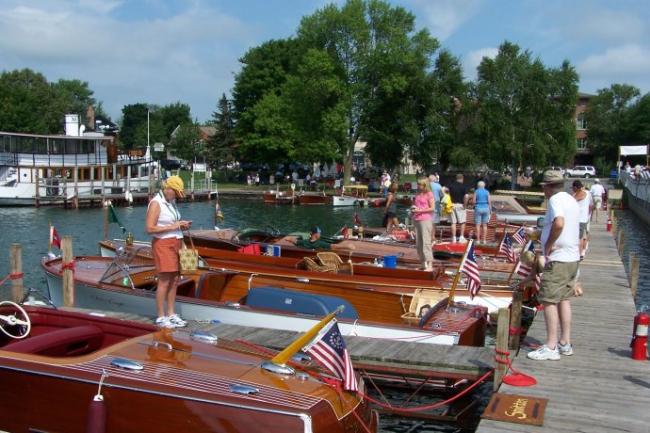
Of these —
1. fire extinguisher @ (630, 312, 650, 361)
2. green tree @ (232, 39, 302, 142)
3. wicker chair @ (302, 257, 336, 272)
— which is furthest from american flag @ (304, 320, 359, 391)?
green tree @ (232, 39, 302, 142)

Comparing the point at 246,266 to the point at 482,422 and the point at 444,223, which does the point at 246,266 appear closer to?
the point at 482,422

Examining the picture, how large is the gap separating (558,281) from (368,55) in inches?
2229

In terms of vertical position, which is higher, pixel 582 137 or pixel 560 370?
pixel 582 137

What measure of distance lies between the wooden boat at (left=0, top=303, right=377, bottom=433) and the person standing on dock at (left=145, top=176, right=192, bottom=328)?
2257mm

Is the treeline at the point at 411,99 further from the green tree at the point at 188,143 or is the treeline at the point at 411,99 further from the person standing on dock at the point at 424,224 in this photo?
the person standing on dock at the point at 424,224

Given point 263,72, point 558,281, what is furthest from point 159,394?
point 263,72

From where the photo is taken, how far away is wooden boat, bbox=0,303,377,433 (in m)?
5.84

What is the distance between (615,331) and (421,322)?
2743 millimetres

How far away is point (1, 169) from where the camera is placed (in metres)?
Result: 53.6

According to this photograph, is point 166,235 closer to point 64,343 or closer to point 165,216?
point 165,216

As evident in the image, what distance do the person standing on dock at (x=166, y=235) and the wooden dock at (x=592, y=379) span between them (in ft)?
14.3

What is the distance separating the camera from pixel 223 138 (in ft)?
264

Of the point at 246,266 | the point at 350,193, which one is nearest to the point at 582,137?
the point at 350,193

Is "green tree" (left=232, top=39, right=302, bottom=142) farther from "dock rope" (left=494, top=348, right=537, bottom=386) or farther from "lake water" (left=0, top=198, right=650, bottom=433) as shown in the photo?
"dock rope" (left=494, top=348, right=537, bottom=386)
